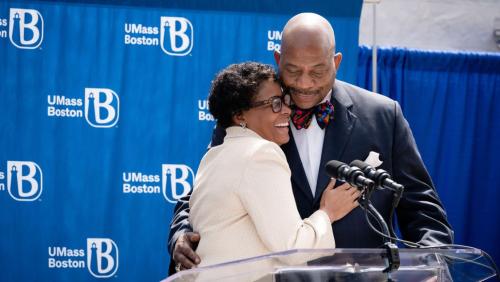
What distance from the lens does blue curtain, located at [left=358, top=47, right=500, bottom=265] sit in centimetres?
642

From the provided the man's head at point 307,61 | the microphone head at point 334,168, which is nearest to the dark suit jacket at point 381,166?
the man's head at point 307,61

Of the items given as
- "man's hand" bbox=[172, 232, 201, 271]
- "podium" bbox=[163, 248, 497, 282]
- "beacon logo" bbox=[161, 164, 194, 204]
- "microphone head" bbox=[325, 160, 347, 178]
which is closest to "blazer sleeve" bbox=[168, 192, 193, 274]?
"man's hand" bbox=[172, 232, 201, 271]

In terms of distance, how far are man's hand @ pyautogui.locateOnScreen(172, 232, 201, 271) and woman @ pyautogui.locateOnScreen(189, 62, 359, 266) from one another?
2cm

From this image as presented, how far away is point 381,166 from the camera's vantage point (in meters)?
2.73

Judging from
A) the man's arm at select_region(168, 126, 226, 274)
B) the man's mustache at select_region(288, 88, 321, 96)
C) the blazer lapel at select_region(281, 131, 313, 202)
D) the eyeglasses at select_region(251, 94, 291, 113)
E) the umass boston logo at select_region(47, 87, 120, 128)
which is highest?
the man's mustache at select_region(288, 88, 321, 96)

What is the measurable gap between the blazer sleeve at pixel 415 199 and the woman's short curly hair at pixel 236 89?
56 cm

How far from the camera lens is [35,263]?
4949mm

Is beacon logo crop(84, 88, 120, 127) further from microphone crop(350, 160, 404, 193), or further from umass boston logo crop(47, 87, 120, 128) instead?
microphone crop(350, 160, 404, 193)

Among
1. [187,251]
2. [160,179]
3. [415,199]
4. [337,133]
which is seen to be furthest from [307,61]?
[160,179]

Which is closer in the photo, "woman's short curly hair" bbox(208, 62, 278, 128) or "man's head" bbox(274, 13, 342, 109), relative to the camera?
"woman's short curly hair" bbox(208, 62, 278, 128)

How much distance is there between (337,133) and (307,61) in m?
0.28

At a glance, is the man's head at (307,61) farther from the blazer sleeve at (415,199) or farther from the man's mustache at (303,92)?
the blazer sleeve at (415,199)

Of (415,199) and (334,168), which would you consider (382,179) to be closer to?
(334,168)

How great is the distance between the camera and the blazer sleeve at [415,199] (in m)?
2.63
